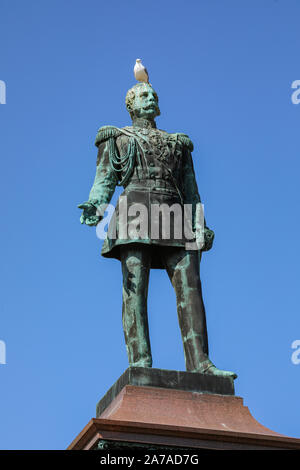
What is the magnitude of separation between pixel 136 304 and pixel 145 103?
9.35 ft

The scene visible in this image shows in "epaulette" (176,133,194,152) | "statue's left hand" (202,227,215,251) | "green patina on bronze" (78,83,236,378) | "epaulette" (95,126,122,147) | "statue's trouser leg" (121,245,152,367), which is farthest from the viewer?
"epaulette" (176,133,194,152)

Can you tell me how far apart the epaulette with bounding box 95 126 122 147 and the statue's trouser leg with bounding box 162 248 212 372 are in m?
1.72

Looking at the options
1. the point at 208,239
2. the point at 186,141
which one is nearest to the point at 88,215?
the point at 208,239

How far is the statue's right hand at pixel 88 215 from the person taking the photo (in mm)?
11391

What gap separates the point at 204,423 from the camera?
34.1 feet

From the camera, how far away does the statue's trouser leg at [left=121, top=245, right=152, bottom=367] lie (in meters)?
11.2

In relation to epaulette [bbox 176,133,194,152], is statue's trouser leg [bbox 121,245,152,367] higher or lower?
lower

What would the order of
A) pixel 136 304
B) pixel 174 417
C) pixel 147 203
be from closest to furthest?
pixel 174 417
pixel 136 304
pixel 147 203

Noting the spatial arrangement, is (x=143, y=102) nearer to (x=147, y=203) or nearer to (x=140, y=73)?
(x=140, y=73)

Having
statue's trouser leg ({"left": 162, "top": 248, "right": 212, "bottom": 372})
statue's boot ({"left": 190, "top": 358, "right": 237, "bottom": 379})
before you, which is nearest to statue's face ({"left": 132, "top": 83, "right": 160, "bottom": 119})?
statue's trouser leg ({"left": 162, "top": 248, "right": 212, "bottom": 372})

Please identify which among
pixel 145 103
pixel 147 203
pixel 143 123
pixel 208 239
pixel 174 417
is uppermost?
pixel 145 103

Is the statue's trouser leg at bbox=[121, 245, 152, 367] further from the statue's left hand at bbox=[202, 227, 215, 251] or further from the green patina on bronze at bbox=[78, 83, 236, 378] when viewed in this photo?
the statue's left hand at bbox=[202, 227, 215, 251]

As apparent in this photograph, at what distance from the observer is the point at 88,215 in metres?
11.4

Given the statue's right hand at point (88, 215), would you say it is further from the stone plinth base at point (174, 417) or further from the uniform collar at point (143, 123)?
the stone plinth base at point (174, 417)
